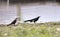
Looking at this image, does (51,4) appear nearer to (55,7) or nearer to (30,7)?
(55,7)

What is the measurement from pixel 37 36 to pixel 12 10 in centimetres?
699

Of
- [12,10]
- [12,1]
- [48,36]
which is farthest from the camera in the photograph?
[12,10]

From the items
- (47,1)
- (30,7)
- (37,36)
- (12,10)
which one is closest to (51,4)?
(47,1)

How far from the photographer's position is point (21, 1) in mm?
9031

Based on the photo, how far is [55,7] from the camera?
927 cm

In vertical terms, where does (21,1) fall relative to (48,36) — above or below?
below

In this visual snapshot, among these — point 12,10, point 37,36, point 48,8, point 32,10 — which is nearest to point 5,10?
point 12,10

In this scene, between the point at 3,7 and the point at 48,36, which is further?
the point at 3,7

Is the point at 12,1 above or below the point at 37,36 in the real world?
below

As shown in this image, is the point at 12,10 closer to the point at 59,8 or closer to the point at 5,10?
the point at 5,10

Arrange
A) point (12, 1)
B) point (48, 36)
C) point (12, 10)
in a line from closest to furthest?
point (48, 36) < point (12, 1) < point (12, 10)

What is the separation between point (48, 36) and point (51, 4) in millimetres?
7532

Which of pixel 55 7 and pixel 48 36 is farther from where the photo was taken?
pixel 55 7

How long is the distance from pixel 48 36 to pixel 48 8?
718cm
